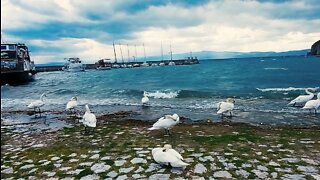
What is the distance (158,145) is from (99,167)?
8.24 feet

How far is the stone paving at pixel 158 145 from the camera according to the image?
668 cm

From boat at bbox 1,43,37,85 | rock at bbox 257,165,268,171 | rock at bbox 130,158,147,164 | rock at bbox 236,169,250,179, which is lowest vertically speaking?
rock at bbox 257,165,268,171

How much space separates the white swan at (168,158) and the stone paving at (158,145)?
0.15 m

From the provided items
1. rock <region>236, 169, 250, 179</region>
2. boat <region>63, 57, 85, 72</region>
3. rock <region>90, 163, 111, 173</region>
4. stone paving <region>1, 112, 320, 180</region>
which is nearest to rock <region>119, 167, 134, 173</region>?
stone paving <region>1, 112, 320, 180</region>

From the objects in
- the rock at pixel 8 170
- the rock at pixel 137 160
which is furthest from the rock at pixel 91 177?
the rock at pixel 8 170

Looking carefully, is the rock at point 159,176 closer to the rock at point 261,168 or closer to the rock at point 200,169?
the rock at point 200,169

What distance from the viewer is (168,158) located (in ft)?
22.4

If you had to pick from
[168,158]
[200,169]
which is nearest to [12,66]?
[168,158]

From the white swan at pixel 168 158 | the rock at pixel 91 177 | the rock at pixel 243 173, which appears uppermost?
the white swan at pixel 168 158

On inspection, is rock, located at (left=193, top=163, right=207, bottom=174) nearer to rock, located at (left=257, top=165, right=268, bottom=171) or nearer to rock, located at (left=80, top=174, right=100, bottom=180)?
rock, located at (left=257, top=165, right=268, bottom=171)

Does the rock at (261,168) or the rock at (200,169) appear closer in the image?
the rock at (200,169)

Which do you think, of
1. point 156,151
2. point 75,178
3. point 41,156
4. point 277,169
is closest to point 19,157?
point 41,156

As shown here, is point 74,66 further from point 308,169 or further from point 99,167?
point 308,169

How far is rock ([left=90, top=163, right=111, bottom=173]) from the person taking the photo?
6934mm
